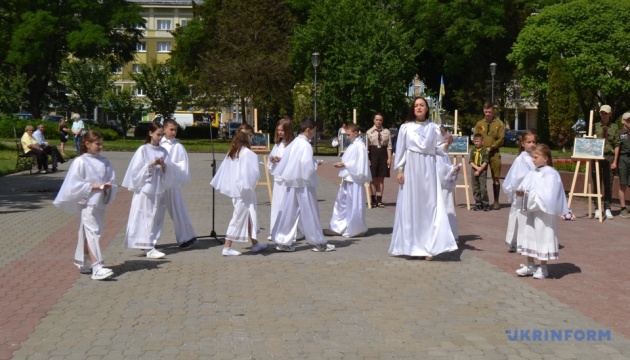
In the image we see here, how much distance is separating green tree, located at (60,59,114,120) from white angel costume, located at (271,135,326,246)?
51.4 m

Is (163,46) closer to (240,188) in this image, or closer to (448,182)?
(448,182)

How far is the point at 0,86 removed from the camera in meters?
52.5

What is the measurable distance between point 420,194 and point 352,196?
2.99 meters

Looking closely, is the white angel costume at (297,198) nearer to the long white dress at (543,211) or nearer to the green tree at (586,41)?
the long white dress at (543,211)

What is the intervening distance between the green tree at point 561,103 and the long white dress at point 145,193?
4461 centimetres

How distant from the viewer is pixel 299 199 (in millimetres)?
13094

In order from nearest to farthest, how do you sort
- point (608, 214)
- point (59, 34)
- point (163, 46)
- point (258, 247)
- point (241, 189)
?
point (241, 189)
point (258, 247)
point (608, 214)
point (59, 34)
point (163, 46)

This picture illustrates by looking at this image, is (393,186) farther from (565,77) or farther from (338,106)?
(565,77)

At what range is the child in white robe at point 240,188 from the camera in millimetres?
12617

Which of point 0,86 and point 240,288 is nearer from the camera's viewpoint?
point 240,288

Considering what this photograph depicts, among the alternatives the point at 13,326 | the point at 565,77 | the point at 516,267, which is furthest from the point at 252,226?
the point at 565,77

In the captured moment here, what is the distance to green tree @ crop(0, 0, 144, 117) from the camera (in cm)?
6594

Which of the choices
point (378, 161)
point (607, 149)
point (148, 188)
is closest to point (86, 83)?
point (378, 161)

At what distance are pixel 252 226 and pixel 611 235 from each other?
587 cm
